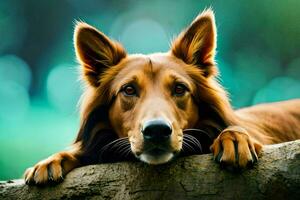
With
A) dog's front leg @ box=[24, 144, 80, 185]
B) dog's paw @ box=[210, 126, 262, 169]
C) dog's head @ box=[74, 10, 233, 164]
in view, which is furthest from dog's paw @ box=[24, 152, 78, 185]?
dog's paw @ box=[210, 126, 262, 169]

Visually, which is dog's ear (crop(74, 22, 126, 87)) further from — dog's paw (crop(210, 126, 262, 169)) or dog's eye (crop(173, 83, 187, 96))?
dog's paw (crop(210, 126, 262, 169))

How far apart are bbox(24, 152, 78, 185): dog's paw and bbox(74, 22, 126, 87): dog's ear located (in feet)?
Answer: 2.28

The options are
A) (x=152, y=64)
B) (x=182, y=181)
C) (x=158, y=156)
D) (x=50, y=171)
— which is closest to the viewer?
(x=182, y=181)

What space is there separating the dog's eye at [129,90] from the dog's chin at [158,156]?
539 mm

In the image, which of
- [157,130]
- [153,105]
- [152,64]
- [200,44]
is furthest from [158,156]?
[200,44]

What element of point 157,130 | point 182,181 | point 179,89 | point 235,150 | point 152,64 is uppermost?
point 152,64

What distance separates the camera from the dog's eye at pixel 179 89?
10.5 feet

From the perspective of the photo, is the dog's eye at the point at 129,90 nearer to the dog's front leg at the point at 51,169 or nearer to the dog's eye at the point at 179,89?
the dog's eye at the point at 179,89

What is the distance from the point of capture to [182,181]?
2604 millimetres

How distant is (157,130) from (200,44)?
1005 millimetres

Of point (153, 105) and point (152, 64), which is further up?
point (152, 64)

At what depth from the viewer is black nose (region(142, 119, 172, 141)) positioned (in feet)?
8.84

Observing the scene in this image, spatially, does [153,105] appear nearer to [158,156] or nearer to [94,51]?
[158,156]

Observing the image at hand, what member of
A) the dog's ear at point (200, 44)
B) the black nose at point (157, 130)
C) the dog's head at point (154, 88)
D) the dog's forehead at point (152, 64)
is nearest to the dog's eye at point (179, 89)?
the dog's head at point (154, 88)
